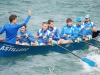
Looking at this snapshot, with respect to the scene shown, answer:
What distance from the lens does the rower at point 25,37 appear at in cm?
1005

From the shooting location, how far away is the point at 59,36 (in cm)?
1120

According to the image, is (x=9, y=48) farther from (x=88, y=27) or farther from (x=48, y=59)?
(x=88, y=27)

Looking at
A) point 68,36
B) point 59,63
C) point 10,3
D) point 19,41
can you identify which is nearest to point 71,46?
point 68,36

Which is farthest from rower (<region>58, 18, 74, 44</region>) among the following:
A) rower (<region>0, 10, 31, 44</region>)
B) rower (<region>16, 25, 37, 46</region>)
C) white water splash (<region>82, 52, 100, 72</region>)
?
rower (<region>0, 10, 31, 44</region>)

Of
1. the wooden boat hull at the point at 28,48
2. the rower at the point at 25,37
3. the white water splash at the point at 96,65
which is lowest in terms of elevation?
the white water splash at the point at 96,65

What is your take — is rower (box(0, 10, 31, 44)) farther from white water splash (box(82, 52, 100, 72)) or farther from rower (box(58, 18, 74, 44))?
white water splash (box(82, 52, 100, 72))

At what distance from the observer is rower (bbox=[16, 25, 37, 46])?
33.0 feet

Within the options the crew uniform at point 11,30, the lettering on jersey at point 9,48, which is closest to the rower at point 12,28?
the crew uniform at point 11,30

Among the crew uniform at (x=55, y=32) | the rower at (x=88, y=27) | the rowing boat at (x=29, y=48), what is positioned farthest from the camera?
the rower at (x=88, y=27)

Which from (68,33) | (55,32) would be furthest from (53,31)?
(68,33)

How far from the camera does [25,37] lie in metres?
10.1

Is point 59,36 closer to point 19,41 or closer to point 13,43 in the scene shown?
point 19,41

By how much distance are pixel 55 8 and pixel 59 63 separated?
31.2ft

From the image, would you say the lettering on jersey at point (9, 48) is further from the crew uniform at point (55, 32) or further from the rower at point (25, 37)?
the crew uniform at point (55, 32)
